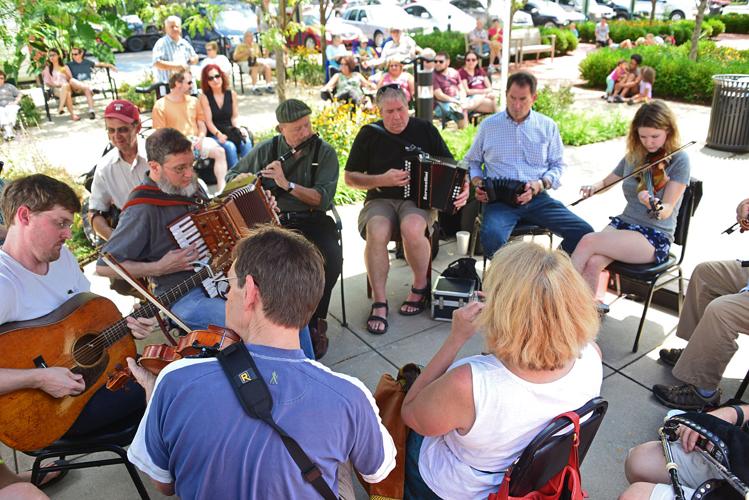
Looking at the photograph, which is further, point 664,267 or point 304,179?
point 304,179

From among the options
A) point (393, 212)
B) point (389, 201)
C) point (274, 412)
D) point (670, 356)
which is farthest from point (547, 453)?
point (389, 201)

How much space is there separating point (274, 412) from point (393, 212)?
115 inches

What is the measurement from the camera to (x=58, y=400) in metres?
2.31

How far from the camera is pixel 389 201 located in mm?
4379

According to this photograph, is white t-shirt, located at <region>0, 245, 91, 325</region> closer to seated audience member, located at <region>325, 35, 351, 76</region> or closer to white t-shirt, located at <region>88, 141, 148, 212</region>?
white t-shirt, located at <region>88, 141, 148, 212</region>

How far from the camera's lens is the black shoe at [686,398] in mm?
3131

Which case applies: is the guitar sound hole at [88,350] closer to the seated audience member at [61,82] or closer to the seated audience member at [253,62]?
the seated audience member at [61,82]

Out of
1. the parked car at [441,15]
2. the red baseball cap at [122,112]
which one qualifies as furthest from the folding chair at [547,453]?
the parked car at [441,15]

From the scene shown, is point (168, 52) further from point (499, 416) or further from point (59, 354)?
point (499, 416)

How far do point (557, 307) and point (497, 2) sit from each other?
21.5m

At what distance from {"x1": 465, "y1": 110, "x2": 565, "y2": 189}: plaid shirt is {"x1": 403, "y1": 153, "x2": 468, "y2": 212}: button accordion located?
0.49m

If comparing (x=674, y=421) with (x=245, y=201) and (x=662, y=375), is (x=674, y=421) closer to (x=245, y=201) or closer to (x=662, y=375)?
(x=662, y=375)

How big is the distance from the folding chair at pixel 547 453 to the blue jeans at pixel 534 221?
2.45m

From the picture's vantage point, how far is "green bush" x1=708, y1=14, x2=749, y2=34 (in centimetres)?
2264
